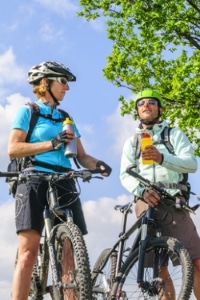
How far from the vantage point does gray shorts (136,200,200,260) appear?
7.06 metres

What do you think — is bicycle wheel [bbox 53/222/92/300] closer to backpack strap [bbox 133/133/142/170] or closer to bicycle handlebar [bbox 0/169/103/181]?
bicycle handlebar [bbox 0/169/103/181]

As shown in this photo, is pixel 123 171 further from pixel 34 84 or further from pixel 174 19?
pixel 174 19

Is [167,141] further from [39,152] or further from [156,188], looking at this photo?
[39,152]

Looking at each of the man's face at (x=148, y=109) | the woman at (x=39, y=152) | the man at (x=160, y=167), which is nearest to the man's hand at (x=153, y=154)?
the man at (x=160, y=167)

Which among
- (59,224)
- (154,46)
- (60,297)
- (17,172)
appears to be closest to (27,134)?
(17,172)

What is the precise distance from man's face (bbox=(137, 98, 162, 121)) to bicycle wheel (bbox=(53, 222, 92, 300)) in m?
1.82

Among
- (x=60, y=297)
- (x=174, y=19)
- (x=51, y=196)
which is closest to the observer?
(x=60, y=297)

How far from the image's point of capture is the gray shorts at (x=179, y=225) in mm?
7064

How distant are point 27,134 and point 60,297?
1.58 meters

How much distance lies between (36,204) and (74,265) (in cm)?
80

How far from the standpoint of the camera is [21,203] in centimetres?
649

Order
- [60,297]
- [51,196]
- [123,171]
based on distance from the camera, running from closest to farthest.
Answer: [60,297] → [51,196] → [123,171]

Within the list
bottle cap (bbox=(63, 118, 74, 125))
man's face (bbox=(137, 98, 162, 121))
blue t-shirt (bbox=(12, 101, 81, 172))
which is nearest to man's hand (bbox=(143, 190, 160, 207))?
man's face (bbox=(137, 98, 162, 121))

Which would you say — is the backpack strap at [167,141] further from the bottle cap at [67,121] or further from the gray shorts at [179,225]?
the bottle cap at [67,121]
